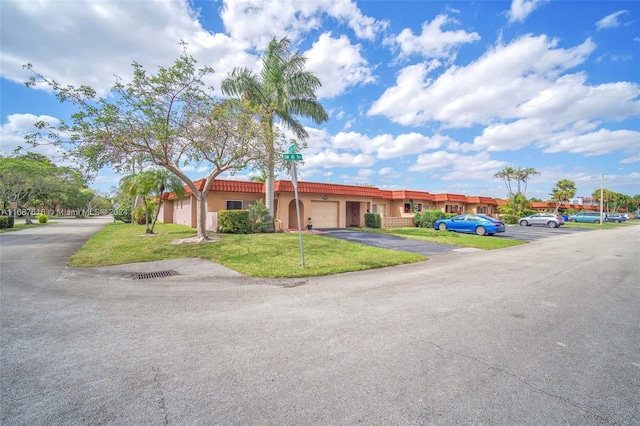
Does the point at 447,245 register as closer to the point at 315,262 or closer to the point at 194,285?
the point at 315,262

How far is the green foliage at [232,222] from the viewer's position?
1692 centimetres

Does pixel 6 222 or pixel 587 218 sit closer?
pixel 6 222

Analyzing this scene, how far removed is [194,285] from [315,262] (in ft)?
12.7

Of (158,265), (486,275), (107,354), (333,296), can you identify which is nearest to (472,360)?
(333,296)

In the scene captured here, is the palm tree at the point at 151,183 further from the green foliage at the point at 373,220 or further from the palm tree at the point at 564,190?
the palm tree at the point at 564,190

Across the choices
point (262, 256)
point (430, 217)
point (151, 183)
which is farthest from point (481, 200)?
point (151, 183)

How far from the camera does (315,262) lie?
947cm

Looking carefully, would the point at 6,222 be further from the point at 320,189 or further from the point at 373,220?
the point at 373,220

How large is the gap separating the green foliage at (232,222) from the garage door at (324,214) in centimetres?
690

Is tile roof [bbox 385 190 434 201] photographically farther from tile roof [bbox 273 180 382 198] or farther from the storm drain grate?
the storm drain grate

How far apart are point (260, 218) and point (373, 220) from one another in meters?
10.8

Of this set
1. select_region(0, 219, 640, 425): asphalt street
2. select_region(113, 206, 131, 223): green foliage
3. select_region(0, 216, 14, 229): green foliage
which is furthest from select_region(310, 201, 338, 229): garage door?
select_region(0, 216, 14, 229): green foliage

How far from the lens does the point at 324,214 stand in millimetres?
23875

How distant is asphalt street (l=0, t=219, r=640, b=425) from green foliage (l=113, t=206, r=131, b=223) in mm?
29666
